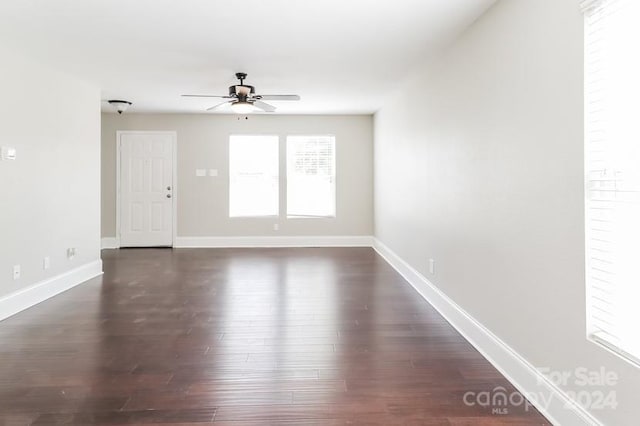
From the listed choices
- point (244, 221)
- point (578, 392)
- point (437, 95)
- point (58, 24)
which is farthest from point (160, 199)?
point (578, 392)

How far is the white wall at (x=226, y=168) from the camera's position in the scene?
7.23 m

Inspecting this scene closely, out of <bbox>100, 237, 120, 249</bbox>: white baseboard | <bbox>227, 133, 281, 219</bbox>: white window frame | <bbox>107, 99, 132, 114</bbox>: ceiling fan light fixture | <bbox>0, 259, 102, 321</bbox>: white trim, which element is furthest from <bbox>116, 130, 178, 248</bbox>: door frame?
<bbox>0, 259, 102, 321</bbox>: white trim

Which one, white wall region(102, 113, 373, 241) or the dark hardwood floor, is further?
white wall region(102, 113, 373, 241)

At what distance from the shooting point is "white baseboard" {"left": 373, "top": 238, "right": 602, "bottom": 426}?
1.88 m

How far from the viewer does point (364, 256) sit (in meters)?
6.43

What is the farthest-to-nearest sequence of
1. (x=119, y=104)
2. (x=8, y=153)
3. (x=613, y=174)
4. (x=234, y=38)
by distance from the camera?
(x=119, y=104)
(x=8, y=153)
(x=234, y=38)
(x=613, y=174)

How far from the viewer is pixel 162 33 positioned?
3266 millimetres

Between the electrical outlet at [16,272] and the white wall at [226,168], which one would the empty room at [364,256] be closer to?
the electrical outlet at [16,272]

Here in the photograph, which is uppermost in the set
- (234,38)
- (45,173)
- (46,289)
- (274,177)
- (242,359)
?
(234,38)

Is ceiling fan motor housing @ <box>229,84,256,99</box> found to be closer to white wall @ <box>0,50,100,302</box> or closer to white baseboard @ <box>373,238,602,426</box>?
white wall @ <box>0,50,100,302</box>

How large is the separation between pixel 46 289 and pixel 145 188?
135 inches

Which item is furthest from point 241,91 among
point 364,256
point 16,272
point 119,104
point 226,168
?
point 364,256

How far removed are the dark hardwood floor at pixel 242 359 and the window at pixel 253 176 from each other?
301 centimetres

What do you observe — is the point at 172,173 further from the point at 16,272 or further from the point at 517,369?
the point at 517,369
